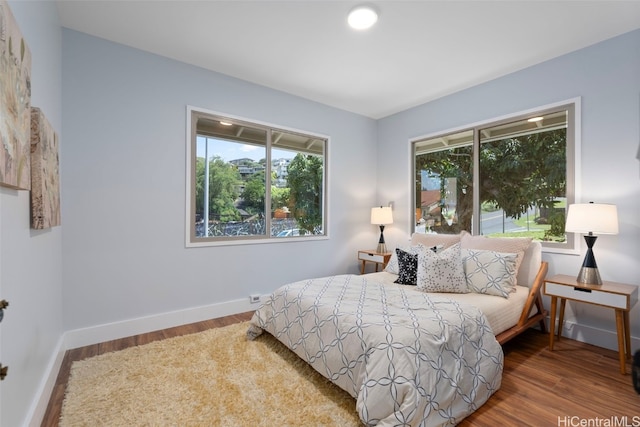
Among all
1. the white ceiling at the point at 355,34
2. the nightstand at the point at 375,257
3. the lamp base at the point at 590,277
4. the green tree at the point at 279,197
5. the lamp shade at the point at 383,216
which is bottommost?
the nightstand at the point at 375,257

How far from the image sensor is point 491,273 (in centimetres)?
250

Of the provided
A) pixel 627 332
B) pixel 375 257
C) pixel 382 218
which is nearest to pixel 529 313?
pixel 627 332

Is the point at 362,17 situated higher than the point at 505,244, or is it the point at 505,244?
the point at 362,17

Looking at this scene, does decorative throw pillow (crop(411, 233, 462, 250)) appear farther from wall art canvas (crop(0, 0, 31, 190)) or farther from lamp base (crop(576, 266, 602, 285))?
wall art canvas (crop(0, 0, 31, 190))

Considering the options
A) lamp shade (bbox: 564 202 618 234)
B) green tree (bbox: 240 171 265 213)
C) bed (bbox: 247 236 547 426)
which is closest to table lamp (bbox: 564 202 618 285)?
lamp shade (bbox: 564 202 618 234)

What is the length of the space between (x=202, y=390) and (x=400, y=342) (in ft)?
4.23

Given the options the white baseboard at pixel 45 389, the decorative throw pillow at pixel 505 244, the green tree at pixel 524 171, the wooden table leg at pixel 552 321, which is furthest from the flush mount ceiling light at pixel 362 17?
the white baseboard at pixel 45 389

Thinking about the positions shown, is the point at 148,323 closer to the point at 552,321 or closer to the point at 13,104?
the point at 13,104

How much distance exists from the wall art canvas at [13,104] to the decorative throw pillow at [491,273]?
9.90 ft

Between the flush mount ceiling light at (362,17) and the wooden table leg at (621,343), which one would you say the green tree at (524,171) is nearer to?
the wooden table leg at (621,343)

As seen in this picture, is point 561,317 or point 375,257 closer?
point 561,317

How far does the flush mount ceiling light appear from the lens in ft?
7.04

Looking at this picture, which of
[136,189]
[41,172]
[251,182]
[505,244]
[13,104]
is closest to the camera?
[13,104]

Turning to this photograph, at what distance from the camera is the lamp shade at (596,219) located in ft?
7.35
